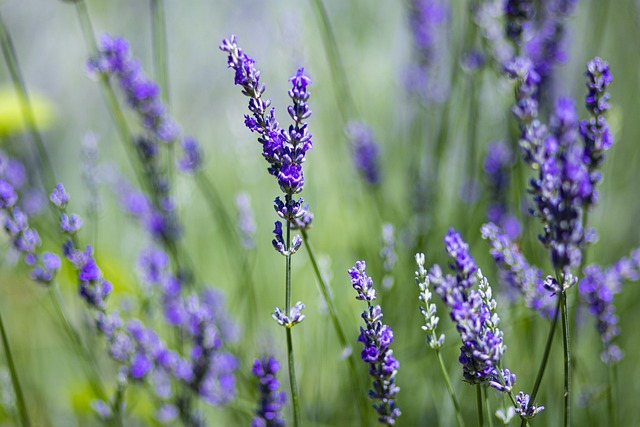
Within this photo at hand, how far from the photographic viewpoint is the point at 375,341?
0.83 meters

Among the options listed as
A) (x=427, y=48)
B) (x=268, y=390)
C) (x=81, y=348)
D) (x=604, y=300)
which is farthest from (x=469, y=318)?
(x=427, y=48)

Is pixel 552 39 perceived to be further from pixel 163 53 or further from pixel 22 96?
pixel 22 96

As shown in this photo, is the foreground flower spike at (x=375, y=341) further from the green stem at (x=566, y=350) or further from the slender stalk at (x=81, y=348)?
the slender stalk at (x=81, y=348)

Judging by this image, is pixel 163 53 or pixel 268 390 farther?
pixel 163 53

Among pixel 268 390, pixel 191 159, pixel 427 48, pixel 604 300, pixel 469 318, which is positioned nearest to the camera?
pixel 469 318

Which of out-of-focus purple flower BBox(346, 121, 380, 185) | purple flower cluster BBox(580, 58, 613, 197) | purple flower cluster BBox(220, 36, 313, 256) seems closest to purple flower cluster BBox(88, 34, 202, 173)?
out-of-focus purple flower BBox(346, 121, 380, 185)

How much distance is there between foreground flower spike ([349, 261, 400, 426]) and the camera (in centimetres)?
81

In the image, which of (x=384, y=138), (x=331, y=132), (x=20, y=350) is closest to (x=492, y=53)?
(x=384, y=138)

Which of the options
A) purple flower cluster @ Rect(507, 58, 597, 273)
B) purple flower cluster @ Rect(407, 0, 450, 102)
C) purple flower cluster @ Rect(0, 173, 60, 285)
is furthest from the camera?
purple flower cluster @ Rect(407, 0, 450, 102)

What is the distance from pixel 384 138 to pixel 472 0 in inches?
50.6

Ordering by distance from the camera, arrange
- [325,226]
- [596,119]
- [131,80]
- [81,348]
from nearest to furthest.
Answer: [596,119]
[81,348]
[131,80]
[325,226]

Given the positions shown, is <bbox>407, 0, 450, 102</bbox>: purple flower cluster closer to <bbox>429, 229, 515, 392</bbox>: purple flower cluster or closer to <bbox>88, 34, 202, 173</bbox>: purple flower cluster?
<bbox>88, 34, 202, 173</bbox>: purple flower cluster

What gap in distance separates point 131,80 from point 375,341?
0.82 meters

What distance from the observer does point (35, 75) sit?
341 centimetres
